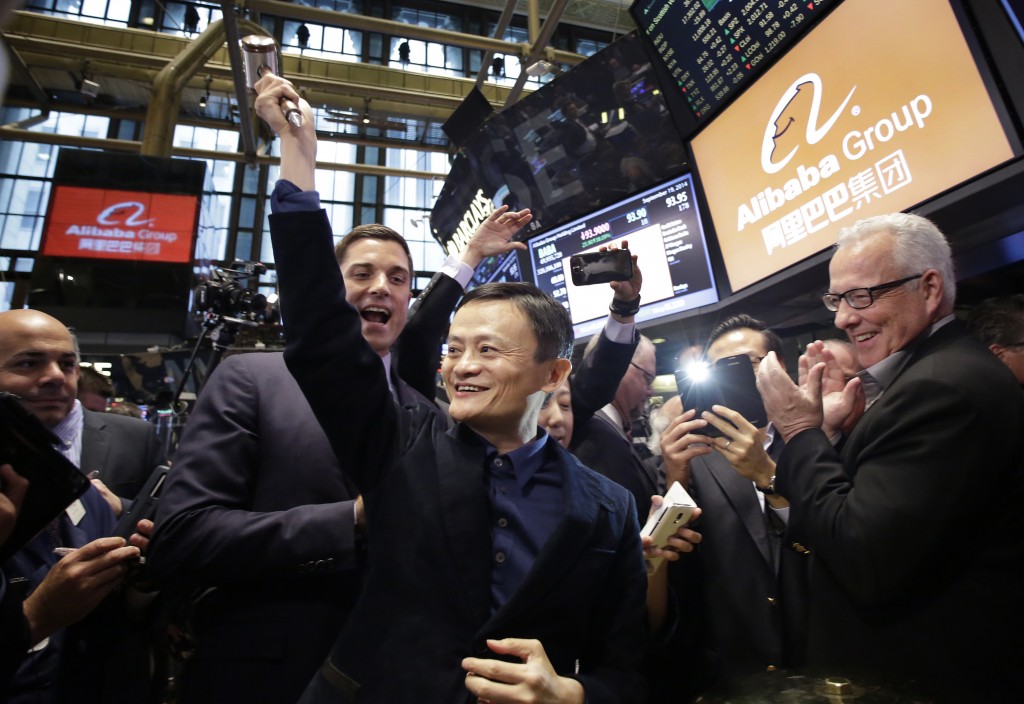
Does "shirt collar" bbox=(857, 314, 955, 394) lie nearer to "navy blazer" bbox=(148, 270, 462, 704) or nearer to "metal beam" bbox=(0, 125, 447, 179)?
"navy blazer" bbox=(148, 270, 462, 704)

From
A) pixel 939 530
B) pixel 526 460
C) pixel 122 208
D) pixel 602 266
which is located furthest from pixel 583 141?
pixel 122 208

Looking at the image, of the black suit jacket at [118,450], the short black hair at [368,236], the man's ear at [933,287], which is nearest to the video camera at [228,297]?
the black suit jacket at [118,450]

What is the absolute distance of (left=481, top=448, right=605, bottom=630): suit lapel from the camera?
982 mm

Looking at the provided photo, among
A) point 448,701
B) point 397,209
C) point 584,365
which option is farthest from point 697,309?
point 397,209

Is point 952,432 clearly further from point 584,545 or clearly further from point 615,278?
point 615,278

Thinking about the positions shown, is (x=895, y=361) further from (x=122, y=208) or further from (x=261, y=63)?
(x=122, y=208)

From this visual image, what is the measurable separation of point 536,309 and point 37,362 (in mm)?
1653

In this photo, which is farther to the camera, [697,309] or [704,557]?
[697,309]

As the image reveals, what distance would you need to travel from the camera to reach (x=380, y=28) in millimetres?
4250

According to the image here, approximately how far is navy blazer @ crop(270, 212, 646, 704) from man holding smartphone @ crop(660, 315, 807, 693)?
0.56 m

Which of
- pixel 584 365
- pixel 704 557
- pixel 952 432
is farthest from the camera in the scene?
pixel 584 365

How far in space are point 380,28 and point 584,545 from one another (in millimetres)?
4285

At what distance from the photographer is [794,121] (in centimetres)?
270

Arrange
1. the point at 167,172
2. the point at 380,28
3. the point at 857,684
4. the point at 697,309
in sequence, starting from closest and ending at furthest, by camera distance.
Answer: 1. the point at 857,684
2. the point at 697,309
3. the point at 380,28
4. the point at 167,172
